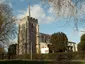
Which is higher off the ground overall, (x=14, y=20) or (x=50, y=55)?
(x=14, y=20)

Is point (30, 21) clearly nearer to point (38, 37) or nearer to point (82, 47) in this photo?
point (38, 37)

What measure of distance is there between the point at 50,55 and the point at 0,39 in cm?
2684

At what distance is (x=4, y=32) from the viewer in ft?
125

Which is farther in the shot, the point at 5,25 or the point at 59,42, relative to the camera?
the point at 59,42

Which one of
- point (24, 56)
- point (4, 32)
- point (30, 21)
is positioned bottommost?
point (24, 56)

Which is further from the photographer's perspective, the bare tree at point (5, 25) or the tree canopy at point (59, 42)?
the tree canopy at point (59, 42)

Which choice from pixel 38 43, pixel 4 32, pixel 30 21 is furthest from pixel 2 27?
pixel 38 43

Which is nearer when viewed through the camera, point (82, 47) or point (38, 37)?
point (82, 47)

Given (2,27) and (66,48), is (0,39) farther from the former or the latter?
(66,48)

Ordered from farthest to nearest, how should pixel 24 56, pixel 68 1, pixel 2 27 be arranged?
pixel 24 56
pixel 2 27
pixel 68 1

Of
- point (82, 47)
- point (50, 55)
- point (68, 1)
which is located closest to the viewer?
point (68, 1)

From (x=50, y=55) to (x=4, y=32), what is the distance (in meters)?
26.6

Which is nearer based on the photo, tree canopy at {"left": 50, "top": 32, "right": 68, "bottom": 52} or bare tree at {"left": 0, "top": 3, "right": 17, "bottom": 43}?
bare tree at {"left": 0, "top": 3, "right": 17, "bottom": 43}

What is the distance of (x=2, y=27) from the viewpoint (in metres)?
37.4
